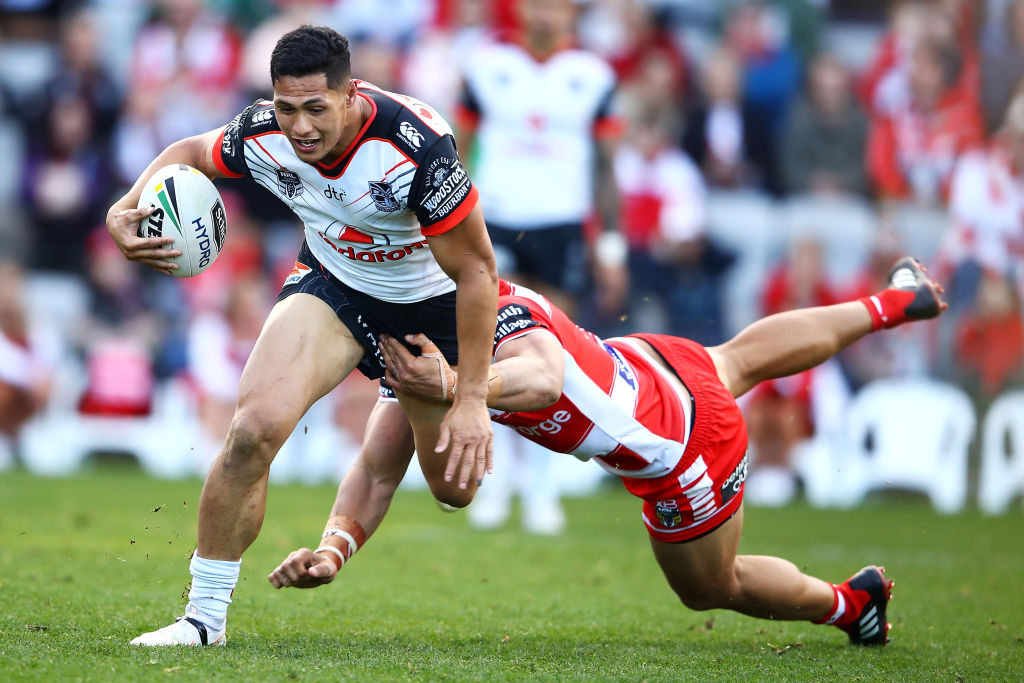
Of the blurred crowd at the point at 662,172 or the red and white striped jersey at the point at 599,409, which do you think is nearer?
the red and white striped jersey at the point at 599,409

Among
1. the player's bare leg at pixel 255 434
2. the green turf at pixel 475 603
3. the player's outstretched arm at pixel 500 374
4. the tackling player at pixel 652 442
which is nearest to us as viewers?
the green turf at pixel 475 603

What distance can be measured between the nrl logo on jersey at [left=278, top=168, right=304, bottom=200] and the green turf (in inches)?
73.4

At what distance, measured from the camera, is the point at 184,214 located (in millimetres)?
5094

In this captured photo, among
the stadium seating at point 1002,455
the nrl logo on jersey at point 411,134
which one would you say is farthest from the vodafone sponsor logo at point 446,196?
the stadium seating at point 1002,455

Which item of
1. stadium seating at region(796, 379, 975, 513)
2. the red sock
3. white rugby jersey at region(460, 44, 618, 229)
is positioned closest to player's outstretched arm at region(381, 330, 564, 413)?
the red sock

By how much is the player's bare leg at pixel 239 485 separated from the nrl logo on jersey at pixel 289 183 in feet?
2.22

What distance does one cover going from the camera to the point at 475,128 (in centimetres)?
940

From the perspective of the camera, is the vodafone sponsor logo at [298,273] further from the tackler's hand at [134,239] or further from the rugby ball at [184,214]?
the tackler's hand at [134,239]

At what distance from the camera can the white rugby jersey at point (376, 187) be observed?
4867mm

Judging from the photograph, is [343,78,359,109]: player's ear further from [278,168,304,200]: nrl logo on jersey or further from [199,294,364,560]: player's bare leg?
[199,294,364,560]: player's bare leg

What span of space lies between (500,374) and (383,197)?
2.80 feet

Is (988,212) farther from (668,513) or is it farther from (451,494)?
(451,494)

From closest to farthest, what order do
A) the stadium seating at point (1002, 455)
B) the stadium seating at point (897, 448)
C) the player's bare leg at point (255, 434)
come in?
the player's bare leg at point (255, 434)
the stadium seating at point (1002, 455)
the stadium seating at point (897, 448)

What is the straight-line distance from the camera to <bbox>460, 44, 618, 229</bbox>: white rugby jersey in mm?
9289
